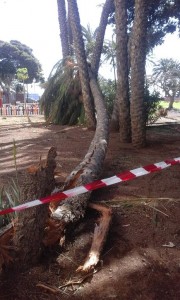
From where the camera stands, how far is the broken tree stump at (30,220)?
260cm

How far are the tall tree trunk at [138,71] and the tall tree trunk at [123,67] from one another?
584 millimetres

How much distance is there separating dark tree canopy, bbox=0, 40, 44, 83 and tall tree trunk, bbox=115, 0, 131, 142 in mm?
35636

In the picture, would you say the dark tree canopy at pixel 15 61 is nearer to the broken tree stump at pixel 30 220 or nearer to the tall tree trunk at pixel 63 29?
the tall tree trunk at pixel 63 29

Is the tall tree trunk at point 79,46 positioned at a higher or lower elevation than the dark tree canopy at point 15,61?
lower

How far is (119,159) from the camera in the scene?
6.00 metres

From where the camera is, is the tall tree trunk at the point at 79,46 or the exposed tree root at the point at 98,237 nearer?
the exposed tree root at the point at 98,237

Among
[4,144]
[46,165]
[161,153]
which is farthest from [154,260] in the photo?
[4,144]

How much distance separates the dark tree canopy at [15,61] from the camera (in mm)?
40459

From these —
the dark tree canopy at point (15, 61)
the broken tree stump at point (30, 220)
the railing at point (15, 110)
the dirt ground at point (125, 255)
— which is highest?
the dark tree canopy at point (15, 61)

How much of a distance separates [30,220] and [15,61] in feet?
140

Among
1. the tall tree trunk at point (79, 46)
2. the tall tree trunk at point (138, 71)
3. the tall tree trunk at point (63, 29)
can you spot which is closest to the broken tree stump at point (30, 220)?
the tall tree trunk at point (138, 71)

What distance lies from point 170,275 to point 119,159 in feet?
11.5

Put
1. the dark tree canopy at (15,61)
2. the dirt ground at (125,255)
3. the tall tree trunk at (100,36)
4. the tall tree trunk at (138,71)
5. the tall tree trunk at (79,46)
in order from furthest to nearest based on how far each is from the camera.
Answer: the dark tree canopy at (15,61), the tall tree trunk at (100,36), the tall tree trunk at (79,46), the tall tree trunk at (138,71), the dirt ground at (125,255)

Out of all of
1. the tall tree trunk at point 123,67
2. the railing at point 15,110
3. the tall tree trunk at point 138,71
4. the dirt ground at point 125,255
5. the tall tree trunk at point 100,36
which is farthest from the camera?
the railing at point 15,110
